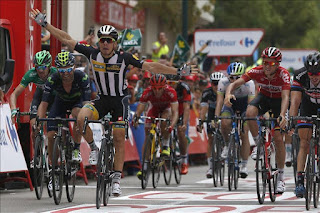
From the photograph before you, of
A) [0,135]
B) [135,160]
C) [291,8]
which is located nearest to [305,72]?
[0,135]

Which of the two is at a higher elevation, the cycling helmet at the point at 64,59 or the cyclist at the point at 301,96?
the cycling helmet at the point at 64,59

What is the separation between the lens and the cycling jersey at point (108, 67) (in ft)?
42.8

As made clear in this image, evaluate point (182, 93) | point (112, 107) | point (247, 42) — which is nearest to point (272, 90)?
point (112, 107)

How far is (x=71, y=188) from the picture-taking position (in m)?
13.7

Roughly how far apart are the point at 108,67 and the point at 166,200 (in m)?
2.06

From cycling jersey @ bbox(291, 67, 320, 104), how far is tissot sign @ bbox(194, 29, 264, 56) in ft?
58.3

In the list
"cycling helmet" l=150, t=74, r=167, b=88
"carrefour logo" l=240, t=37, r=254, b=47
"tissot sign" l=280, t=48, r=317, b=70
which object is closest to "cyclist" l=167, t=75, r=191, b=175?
"cycling helmet" l=150, t=74, r=167, b=88

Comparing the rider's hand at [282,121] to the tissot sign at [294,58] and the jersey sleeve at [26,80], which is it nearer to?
the jersey sleeve at [26,80]

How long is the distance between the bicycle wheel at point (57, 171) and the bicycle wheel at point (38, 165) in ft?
1.08

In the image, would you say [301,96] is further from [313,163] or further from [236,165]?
[236,165]

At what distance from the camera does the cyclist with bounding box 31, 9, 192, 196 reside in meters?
13.0

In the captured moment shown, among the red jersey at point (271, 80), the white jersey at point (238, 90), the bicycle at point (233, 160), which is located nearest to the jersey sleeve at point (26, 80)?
the red jersey at point (271, 80)

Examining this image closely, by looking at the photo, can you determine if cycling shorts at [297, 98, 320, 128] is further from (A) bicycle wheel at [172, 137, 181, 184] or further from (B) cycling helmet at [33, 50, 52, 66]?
(A) bicycle wheel at [172, 137, 181, 184]

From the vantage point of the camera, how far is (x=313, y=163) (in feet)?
40.2
